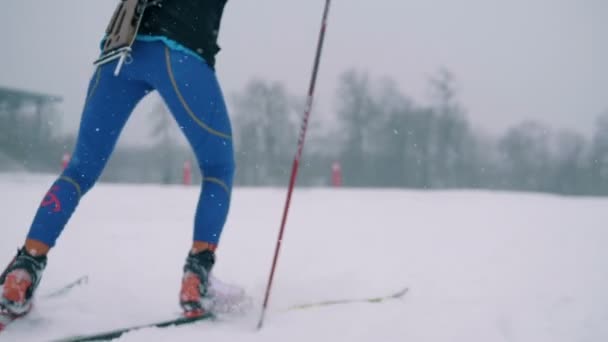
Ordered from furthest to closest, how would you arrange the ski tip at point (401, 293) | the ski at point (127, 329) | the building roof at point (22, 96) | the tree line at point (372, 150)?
the tree line at point (372, 150) → the building roof at point (22, 96) → the ski tip at point (401, 293) → the ski at point (127, 329)

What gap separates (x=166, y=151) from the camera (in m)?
39.1

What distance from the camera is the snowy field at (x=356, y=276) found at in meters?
1.59

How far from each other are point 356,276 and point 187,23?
162 centimetres

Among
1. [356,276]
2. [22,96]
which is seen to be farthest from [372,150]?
[356,276]

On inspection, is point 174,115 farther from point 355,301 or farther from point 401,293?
point 401,293

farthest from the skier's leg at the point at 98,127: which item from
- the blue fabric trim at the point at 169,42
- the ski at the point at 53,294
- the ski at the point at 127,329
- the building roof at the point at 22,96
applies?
the building roof at the point at 22,96

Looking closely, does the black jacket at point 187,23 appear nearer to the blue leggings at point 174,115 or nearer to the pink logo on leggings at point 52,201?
the blue leggings at point 174,115

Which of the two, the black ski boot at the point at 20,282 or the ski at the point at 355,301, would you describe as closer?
the black ski boot at the point at 20,282

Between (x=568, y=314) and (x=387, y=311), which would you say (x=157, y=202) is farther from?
(x=568, y=314)

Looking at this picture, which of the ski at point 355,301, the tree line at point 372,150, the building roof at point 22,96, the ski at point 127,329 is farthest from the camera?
the tree line at point 372,150

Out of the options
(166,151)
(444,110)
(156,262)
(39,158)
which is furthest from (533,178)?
(156,262)

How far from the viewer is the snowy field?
62.5 inches

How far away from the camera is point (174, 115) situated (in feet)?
5.54

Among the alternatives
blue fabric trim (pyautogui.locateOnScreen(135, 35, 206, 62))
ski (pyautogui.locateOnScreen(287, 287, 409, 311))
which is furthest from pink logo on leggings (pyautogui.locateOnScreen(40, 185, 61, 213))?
ski (pyautogui.locateOnScreen(287, 287, 409, 311))
